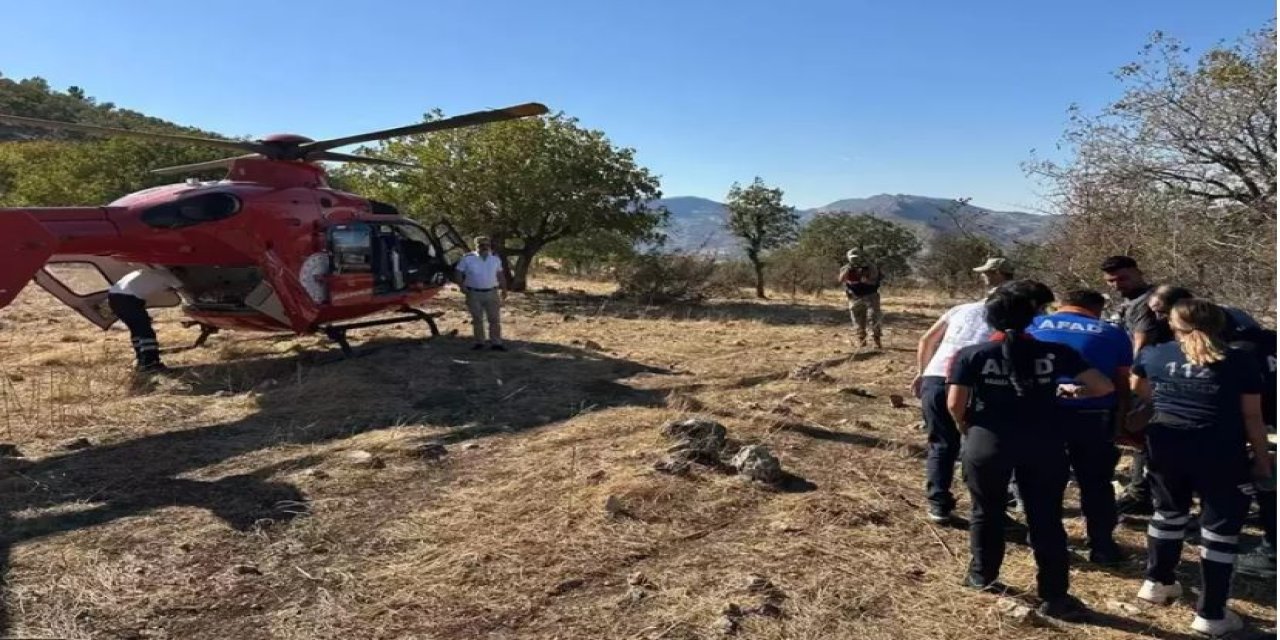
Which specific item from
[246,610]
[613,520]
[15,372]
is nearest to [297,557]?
[246,610]

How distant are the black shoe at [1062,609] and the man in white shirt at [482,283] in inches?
327

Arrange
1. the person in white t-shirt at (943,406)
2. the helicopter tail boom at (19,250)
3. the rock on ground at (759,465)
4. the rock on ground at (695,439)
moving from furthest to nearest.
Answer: the helicopter tail boom at (19,250) < the rock on ground at (695,439) < the rock on ground at (759,465) < the person in white t-shirt at (943,406)

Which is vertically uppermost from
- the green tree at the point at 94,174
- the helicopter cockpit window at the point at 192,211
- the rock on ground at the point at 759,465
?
the green tree at the point at 94,174

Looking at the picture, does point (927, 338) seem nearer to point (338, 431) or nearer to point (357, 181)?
point (338, 431)

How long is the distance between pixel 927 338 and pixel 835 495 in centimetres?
112

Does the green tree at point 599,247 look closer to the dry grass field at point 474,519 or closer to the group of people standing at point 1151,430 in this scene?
the dry grass field at point 474,519

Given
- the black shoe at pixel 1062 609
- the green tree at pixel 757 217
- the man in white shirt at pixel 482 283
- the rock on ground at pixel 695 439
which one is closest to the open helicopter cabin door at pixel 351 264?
the man in white shirt at pixel 482 283

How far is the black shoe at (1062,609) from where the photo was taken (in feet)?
12.0

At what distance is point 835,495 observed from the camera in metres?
5.22

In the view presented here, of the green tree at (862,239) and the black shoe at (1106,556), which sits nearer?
the black shoe at (1106,556)

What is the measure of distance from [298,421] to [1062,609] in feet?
19.9

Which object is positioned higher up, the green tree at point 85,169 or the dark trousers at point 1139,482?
the green tree at point 85,169

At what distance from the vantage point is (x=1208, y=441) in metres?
3.55

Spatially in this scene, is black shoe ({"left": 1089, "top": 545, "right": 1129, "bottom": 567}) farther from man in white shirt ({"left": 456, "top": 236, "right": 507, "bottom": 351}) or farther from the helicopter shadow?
man in white shirt ({"left": 456, "top": 236, "right": 507, "bottom": 351})
